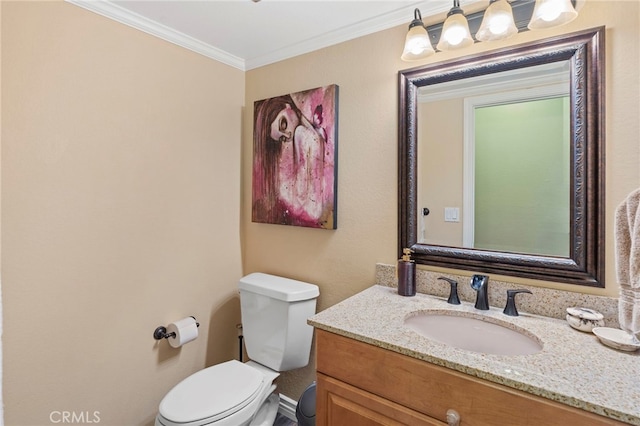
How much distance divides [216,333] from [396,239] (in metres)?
1.27

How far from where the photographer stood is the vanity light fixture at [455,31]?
1247 mm

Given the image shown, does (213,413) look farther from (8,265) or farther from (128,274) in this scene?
(8,265)

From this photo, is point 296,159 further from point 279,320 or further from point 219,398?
point 219,398

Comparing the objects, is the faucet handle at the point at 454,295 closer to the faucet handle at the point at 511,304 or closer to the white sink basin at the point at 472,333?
the white sink basin at the point at 472,333

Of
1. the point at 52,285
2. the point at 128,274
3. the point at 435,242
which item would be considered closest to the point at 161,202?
the point at 128,274

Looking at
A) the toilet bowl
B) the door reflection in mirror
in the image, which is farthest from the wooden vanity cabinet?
the door reflection in mirror

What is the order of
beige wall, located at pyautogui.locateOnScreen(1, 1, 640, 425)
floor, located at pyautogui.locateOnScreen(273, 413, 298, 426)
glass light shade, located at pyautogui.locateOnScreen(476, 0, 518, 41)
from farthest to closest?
floor, located at pyautogui.locateOnScreen(273, 413, 298, 426), beige wall, located at pyautogui.locateOnScreen(1, 1, 640, 425), glass light shade, located at pyautogui.locateOnScreen(476, 0, 518, 41)

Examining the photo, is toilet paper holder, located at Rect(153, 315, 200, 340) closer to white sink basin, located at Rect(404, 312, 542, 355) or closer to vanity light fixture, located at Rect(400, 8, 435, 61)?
white sink basin, located at Rect(404, 312, 542, 355)

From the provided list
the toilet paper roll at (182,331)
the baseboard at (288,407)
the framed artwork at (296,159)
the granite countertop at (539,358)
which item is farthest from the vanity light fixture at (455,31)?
the baseboard at (288,407)

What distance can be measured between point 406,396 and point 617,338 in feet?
2.13

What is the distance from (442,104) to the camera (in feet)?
4.78

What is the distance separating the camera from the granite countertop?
2.45ft

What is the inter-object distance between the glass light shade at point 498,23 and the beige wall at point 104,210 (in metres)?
1.45

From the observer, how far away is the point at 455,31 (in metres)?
1.26
